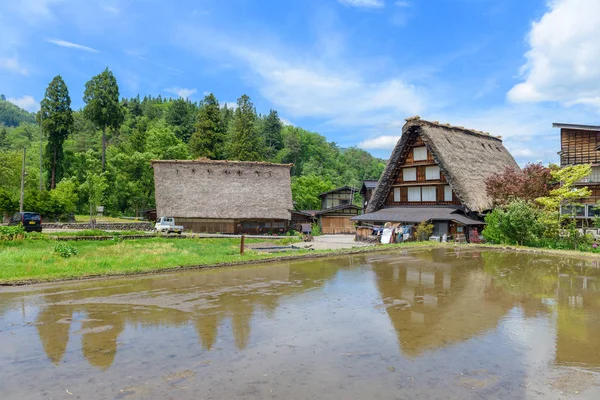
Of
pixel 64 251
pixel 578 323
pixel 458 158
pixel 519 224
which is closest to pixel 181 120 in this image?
pixel 458 158

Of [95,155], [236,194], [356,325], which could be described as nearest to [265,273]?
[356,325]

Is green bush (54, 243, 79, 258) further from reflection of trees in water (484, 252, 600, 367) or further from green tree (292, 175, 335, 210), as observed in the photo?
green tree (292, 175, 335, 210)

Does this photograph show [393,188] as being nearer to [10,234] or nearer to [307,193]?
[307,193]

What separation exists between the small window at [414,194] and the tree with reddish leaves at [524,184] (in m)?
6.67

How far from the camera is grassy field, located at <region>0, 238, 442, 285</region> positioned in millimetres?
13453

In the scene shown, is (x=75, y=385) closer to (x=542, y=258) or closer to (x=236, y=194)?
(x=542, y=258)

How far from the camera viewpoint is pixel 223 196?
3850cm

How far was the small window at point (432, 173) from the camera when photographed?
32950 mm

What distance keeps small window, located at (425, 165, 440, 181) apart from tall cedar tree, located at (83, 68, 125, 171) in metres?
40.4

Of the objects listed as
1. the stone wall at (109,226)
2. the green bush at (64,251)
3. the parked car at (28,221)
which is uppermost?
the parked car at (28,221)

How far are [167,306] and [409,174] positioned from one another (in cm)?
2895

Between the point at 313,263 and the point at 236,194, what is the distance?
71.7 ft

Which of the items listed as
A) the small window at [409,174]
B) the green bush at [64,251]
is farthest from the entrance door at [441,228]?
the green bush at [64,251]

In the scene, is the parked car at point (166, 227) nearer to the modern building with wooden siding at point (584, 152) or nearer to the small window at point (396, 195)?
the small window at point (396, 195)
